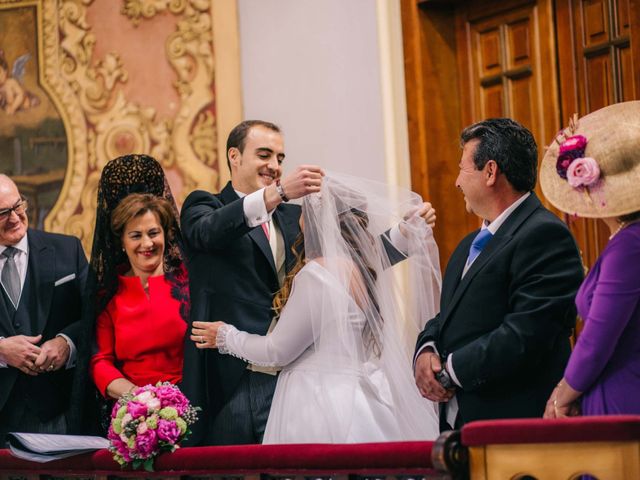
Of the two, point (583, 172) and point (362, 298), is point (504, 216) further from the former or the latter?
point (362, 298)

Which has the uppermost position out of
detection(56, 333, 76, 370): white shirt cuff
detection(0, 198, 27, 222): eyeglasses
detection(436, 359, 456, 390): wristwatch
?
detection(0, 198, 27, 222): eyeglasses

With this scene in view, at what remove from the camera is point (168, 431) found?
3658 millimetres

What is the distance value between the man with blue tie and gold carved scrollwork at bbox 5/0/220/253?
309 cm

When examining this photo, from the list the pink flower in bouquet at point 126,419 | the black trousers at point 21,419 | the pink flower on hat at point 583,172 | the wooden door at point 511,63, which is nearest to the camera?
the pink flower on hat at point 583,172

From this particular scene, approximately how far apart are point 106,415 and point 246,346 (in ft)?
2.45

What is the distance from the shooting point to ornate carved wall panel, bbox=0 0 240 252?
6.52m

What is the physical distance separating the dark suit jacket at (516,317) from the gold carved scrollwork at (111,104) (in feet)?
10.6

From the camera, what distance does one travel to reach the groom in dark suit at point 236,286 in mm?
4055

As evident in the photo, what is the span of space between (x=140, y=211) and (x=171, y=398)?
2.92ft

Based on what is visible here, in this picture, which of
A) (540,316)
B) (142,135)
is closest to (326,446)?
(540,316)

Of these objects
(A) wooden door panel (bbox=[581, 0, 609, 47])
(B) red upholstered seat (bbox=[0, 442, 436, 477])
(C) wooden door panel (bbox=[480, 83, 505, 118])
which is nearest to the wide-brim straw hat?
(B) red upholstered seat (bbox=[0, 442, 436, 477])

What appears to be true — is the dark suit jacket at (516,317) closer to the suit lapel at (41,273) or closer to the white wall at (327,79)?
the suit lapel at (41,273)

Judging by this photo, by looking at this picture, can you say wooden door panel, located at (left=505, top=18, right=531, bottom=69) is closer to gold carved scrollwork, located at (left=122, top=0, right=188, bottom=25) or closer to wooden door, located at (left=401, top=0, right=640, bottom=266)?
wooden door, located at (left=401, top=0, right=640, bottom=266)

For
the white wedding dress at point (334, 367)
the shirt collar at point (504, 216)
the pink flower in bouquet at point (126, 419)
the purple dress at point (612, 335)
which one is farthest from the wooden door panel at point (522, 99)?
the pink flower in bouquet at point (126, 419)
